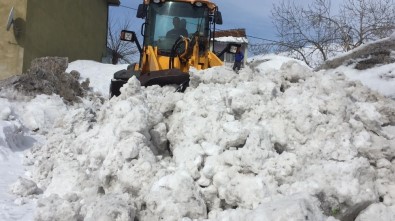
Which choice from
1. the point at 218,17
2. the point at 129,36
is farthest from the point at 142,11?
the point at 218,17

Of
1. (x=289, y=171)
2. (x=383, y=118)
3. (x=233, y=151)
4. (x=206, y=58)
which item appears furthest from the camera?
(x=206, y=58)

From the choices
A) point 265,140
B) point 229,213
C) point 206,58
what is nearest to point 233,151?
point 265,140

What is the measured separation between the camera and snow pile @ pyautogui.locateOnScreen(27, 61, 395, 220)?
137 inches

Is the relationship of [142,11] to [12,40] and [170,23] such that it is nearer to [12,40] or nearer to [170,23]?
[170,23]

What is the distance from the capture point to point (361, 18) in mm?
14391

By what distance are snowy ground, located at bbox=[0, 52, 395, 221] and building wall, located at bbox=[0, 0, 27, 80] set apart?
9.39 metres

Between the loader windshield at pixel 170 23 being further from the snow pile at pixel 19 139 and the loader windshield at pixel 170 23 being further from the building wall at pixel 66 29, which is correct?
the building wall at pixel 66 29

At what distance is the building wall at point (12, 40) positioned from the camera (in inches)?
555

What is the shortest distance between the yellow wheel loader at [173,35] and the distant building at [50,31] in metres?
7.57

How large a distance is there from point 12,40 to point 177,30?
8.43 m

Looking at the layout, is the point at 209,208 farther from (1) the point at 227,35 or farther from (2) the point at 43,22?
(1) the point at 227,35

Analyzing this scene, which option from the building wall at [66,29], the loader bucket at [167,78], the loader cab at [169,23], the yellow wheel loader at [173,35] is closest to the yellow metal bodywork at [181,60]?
the yellow wheel loader at [173,35]

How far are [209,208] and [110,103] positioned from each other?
8.14 feet

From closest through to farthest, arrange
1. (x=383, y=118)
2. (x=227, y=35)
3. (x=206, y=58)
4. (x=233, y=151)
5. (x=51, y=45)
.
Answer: (x=233, y=151) < (x=383, y=118) < (x=206, y=58) < (x=51, y=45) < (x=227, y=35)
